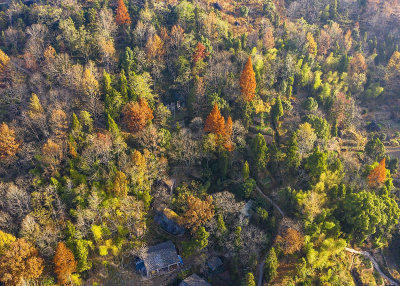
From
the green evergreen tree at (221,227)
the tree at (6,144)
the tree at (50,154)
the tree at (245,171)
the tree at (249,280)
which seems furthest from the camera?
the tree at (245,171)

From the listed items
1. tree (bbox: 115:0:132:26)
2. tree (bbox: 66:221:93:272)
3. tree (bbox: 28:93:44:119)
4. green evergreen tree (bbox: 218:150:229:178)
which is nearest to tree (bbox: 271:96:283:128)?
green evergreen tree (bbox: 218:150:229:178)

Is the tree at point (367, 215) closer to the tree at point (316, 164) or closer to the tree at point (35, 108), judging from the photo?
the tree at point (316, 164)

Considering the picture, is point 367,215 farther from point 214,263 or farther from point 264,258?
point 214,263

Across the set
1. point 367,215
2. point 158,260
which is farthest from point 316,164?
point 158,260

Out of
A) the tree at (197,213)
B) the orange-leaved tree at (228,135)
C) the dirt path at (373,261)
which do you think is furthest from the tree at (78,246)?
the dirt path at (373,261)

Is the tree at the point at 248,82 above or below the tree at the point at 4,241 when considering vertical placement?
above

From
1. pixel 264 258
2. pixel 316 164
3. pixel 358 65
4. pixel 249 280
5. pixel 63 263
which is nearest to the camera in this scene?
pixel 63 263

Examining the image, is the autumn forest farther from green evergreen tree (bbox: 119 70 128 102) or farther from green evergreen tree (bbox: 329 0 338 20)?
green evergreen tree (bbox: 329 0 338 20)
